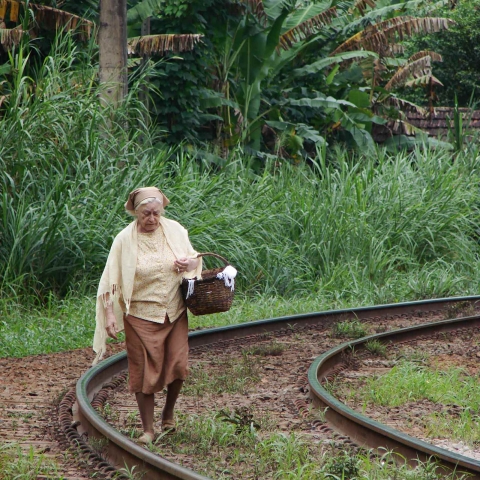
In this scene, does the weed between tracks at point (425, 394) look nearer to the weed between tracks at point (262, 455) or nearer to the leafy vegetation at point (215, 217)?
the weed between tracks at point (262, 455)

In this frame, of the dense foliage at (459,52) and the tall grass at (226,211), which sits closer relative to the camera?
the tall grass at (226,211)

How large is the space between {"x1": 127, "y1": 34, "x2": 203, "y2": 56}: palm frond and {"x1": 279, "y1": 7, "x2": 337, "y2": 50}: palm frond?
3651 mm

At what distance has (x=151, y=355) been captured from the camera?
5250 millimetres

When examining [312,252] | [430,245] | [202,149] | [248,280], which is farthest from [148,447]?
[202,149]

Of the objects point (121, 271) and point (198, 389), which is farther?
point (198, 389)

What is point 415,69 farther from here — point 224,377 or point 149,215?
point 149,215

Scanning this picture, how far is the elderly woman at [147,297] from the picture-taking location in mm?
5234

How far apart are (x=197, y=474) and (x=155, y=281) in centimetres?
141

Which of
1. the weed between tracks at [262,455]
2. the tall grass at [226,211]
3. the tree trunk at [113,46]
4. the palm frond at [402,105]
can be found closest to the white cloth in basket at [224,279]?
the weed between tracks at [262,455]

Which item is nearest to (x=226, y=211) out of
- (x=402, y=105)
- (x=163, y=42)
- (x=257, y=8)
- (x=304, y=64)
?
(x=163, y=42)

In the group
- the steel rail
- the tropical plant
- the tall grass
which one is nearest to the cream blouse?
the steel rail

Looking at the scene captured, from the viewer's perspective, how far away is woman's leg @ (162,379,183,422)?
215 inches

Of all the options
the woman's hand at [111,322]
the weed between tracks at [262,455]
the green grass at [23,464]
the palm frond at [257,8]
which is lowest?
the weed between tracks at [262,455]

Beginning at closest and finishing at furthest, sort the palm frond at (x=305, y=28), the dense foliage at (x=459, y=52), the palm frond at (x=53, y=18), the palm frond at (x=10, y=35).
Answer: the palm frond at (x=10, y=35), the palm frond at (x=53, y=18), the palm frond at (x=305, y=28), the dense foliage at (x=459, y=52)
